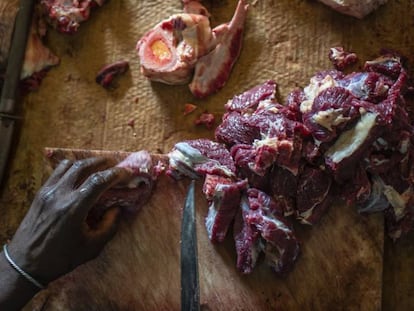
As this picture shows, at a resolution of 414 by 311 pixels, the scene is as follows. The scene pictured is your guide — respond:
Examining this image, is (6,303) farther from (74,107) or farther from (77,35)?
(77,35)

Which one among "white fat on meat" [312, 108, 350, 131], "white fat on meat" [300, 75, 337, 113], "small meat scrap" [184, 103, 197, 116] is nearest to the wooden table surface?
"small meat scrap" [184, 103, 197, 116]

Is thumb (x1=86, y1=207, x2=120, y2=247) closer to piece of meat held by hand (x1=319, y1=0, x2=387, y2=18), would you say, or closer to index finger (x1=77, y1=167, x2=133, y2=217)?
index finger (x1=77, y1=167, x2=133, y2=217)

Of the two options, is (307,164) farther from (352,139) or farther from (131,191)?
(131,191)

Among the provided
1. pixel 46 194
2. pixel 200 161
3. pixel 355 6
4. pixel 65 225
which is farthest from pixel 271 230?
pixel 355 6

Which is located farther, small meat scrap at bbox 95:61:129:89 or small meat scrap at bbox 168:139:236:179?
small meat scrap at bbox 95:61:129:89

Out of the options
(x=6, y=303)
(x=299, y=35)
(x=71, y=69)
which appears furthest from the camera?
(x=71, y=69)

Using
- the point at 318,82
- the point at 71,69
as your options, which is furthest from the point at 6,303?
the point at 318,82
